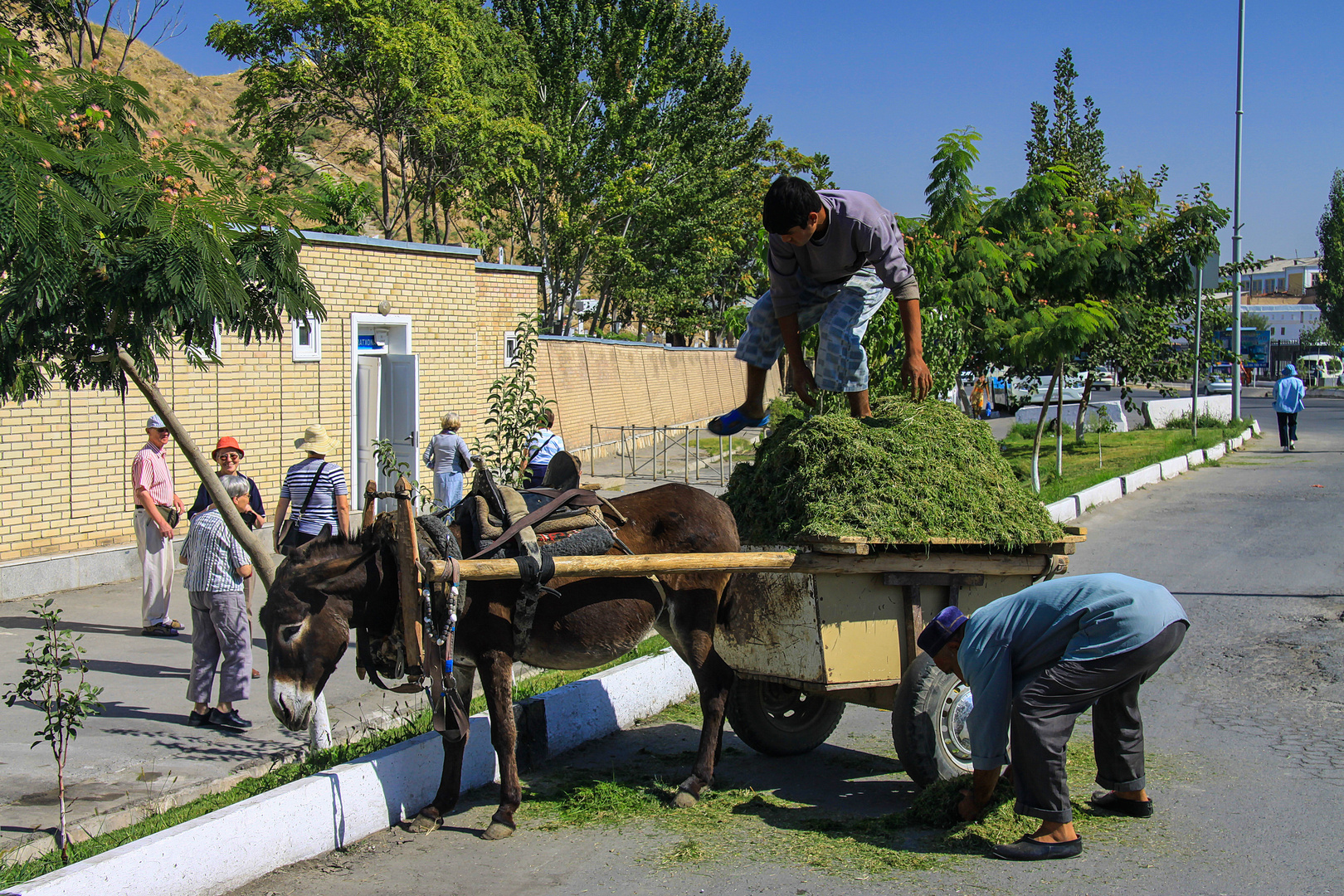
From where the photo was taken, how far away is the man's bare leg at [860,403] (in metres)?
5.88

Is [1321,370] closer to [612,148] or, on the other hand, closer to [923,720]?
[612,148]

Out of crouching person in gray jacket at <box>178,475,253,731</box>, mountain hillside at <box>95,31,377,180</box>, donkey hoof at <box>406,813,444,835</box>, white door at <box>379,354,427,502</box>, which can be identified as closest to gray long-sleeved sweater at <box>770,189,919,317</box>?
donkey hoof at <box>406,813,444,835</box>

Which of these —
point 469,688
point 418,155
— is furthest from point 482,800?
point 418,155

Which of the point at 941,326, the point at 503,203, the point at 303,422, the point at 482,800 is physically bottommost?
the point at 482,800

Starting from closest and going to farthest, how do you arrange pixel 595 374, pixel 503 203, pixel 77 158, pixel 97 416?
A: 1. pixel 77 158
2. pixel 97 416
3. pixel 595 374
4. pixel 503 203

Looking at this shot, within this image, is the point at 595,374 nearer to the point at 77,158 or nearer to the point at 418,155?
the point at 418,155

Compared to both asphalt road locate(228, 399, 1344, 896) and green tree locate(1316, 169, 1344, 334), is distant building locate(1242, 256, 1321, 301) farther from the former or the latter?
asphalt road locate(228, 399, 1344, 896)

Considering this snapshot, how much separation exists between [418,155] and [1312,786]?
24783 millimetres

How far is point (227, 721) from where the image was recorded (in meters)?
6.58

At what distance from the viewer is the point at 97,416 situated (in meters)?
10.8

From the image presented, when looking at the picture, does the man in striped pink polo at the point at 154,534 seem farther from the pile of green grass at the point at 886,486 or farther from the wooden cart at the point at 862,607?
the pile of green grass at the point at 886,486

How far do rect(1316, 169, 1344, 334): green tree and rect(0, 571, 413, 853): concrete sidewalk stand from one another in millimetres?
88810

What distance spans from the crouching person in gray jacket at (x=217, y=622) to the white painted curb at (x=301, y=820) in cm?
198

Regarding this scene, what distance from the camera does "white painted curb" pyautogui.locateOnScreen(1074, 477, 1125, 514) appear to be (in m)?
14.9
